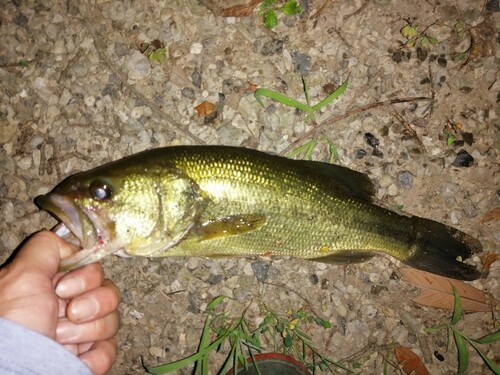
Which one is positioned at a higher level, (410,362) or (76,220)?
(76,220)

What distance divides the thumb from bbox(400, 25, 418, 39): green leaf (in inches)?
127

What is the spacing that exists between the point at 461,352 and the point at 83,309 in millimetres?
3197

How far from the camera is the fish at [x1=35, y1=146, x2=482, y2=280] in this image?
8.12 ft

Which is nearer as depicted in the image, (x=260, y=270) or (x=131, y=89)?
(x=131, y=89)

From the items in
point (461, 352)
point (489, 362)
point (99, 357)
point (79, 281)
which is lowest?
point (489, 362)

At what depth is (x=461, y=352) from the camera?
3381mm

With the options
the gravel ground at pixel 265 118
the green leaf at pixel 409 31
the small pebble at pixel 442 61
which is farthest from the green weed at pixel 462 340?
the green leaf at pixel 409 31

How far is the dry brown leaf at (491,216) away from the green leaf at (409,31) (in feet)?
5.62

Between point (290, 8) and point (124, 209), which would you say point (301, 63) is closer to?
point (290, 8)

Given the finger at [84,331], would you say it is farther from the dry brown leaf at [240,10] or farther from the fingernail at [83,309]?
the dry brown leaf at [240,10]

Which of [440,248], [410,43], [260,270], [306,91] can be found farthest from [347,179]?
[410,43]

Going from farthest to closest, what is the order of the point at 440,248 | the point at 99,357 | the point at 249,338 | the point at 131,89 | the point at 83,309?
the point at 249,338 → the point at 131,89 → the point at 440,248 → the point at 99,357 → the point at 83,309

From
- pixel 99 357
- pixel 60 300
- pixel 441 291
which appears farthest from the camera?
pixel 441 291

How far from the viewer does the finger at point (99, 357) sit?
2.80 m
